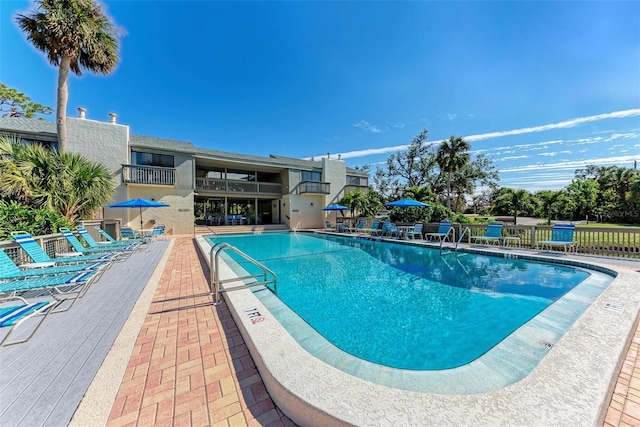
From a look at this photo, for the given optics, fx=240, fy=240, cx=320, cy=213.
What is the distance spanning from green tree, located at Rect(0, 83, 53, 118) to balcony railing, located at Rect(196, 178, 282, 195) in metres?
19.3

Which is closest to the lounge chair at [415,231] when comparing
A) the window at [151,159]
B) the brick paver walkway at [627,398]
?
the brick paver walkway at [627,398]

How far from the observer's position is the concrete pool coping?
154cm

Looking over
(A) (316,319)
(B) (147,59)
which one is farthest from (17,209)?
(B) (147,59)

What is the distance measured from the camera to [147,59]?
44.8 feet

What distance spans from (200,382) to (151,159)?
708 inches

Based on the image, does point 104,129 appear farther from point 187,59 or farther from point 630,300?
point 630,300

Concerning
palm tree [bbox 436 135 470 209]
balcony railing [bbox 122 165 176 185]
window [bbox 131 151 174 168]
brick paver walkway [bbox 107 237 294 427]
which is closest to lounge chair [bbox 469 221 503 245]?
brick paver walkway [bbox 107 237 294 427]

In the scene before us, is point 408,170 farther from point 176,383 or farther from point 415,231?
point 176,383

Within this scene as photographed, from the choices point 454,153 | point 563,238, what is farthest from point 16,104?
point 454,153

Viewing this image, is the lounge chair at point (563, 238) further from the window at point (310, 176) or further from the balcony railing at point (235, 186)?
the balcony railing at point (235, 186)

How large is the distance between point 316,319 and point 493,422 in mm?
3032

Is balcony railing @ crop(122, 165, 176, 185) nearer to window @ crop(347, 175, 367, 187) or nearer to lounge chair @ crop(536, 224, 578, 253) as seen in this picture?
window @ crop(347, 175, 367, 187)

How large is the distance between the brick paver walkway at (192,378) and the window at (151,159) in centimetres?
1578

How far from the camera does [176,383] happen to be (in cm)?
214
